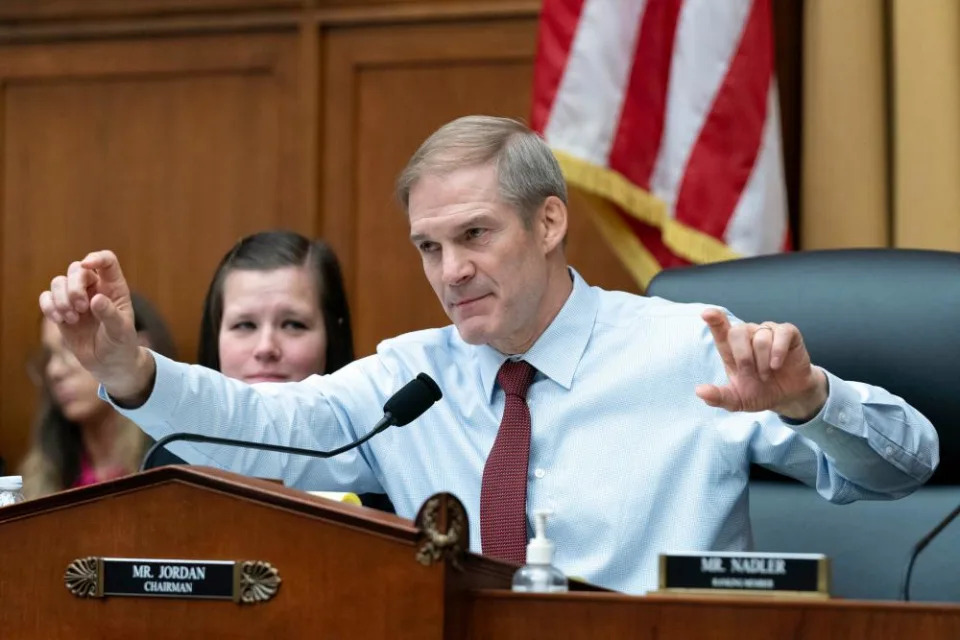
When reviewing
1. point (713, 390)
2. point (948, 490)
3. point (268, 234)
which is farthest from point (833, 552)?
point (268, 234)

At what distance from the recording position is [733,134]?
9.78 ft

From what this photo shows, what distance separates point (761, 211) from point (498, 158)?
41.0 inches

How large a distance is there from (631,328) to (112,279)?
2.55 feet

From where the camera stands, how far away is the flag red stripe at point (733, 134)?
9.75 ft

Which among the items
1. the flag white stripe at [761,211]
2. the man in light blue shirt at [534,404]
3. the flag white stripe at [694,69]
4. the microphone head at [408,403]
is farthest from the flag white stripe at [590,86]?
the microphone head at [408,403]

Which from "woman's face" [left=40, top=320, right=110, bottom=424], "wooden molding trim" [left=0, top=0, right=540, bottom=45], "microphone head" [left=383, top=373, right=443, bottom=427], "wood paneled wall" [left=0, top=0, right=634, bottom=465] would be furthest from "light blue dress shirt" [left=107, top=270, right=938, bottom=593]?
"wooden molding trim" [left=0, top=0, right=540, bottom=45]

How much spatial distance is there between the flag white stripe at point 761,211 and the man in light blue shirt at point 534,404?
0.84m

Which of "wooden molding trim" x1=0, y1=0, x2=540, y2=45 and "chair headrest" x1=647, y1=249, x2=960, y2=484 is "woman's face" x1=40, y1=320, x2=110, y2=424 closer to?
"wooden molding trim" x1=0, y1=0, x2=540, y2=45

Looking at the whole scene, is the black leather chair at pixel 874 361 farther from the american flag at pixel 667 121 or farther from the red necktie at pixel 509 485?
the american flag at pixel 667 121

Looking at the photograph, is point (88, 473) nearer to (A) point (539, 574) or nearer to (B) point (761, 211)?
(B) point (761, 211)

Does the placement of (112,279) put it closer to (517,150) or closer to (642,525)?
(517,150)

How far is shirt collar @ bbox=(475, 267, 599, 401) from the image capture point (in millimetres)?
2074

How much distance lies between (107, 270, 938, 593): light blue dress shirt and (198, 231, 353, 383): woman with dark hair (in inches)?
Result: 16.7

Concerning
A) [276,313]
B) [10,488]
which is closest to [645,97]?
[276,313]
